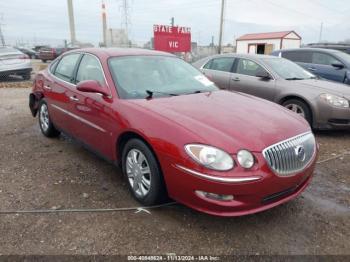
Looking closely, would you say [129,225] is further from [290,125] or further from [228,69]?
[228,69]

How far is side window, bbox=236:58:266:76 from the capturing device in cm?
677

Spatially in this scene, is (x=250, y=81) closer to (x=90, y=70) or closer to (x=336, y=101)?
(x=336, y=101)

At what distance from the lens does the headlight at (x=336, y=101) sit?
5.66 meters

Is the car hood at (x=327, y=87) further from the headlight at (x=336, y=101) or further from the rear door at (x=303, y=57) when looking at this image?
the rear door at (x=303, y=57)

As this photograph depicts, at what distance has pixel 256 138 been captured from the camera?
280 centimetres

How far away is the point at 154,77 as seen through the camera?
392 cm

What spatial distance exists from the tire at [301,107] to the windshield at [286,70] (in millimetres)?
552

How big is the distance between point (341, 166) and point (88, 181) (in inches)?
133

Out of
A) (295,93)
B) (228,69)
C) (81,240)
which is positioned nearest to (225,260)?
(81,240)

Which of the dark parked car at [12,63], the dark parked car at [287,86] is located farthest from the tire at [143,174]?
the dark parked car at [12,63]

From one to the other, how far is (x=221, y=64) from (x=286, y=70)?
1557mm

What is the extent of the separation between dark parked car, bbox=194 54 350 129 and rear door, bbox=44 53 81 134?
8.80ft

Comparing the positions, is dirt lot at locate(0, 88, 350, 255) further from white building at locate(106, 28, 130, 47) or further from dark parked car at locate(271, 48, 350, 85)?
white building at locate(106, 28, 130, 47)

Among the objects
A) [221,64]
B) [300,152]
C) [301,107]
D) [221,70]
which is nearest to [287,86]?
[301,107]
